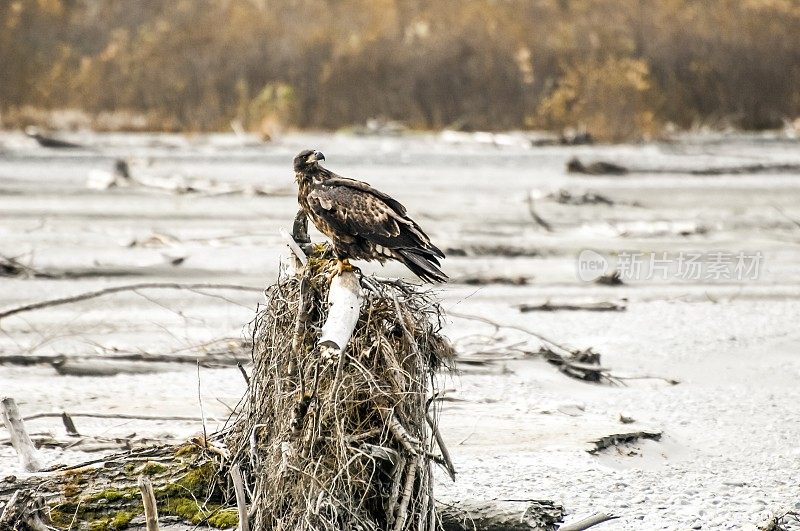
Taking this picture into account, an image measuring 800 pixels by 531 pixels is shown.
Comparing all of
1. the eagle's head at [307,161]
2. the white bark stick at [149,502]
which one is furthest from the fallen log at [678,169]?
the white bark stick at [149,502]

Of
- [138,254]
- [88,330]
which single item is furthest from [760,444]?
[138,254]

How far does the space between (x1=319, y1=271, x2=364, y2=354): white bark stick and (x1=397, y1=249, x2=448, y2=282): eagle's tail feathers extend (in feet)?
1.06

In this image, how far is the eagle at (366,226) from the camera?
5.34m

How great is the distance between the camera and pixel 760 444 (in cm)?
716

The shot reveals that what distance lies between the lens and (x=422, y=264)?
5270 millimetres

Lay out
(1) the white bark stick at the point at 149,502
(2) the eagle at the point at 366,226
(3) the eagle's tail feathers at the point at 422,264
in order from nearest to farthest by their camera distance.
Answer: (1) the white bark stick at the point at 149,502, (3) the eagle's tail feathers at the point at 422,264, (2) the eagle at the point at 366,226

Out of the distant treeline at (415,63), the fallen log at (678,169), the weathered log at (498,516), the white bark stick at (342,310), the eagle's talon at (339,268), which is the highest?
the distant treeline at (415,63)

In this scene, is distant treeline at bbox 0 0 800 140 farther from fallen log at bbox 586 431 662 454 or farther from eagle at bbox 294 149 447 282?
eagle at bbox 294 149 447 282

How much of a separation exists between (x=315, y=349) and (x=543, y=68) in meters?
26.0

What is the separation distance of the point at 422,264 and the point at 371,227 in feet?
0.96

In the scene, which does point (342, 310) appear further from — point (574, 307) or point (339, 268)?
point (574, 307)

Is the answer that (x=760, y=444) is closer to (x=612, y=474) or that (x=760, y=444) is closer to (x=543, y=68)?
(x=612, y=474)

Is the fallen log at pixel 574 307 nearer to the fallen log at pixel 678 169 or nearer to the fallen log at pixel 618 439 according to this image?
the fallen log at pixel 618 439

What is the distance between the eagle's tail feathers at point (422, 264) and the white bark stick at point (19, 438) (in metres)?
1.93
